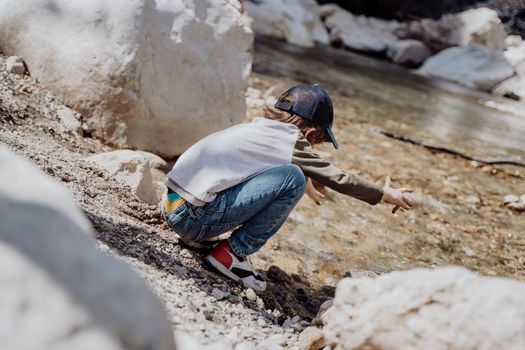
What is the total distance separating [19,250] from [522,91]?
1467 centimetres

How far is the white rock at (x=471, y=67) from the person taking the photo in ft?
48.0

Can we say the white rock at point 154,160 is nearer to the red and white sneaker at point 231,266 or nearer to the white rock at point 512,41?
the red and white sneaker at point 231,266

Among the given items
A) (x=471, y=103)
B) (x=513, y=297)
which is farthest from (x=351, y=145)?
(x=471, y=103)

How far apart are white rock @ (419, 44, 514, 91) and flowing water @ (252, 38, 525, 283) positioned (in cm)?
563

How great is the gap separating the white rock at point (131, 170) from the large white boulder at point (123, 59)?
480 millimetres

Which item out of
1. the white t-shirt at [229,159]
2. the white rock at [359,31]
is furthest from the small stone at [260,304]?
the white rock at [359,31]

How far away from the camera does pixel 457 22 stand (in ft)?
61.6

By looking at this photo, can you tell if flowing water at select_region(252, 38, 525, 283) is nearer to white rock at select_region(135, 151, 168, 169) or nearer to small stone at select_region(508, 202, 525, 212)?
small stone at select_region(508, 202, 525, 212)

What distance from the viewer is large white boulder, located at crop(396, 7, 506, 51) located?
1822 centimetres

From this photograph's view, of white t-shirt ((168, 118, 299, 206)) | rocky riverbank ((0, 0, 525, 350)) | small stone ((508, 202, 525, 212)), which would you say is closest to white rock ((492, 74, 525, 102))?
rocky riverbank ((0, 0, 525, 350))

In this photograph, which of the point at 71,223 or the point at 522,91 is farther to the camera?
the point at 522,91

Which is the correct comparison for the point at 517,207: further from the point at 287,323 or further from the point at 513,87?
the point at 513,87

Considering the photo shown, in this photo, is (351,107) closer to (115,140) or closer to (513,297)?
(115,140)

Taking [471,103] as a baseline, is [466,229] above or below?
above
